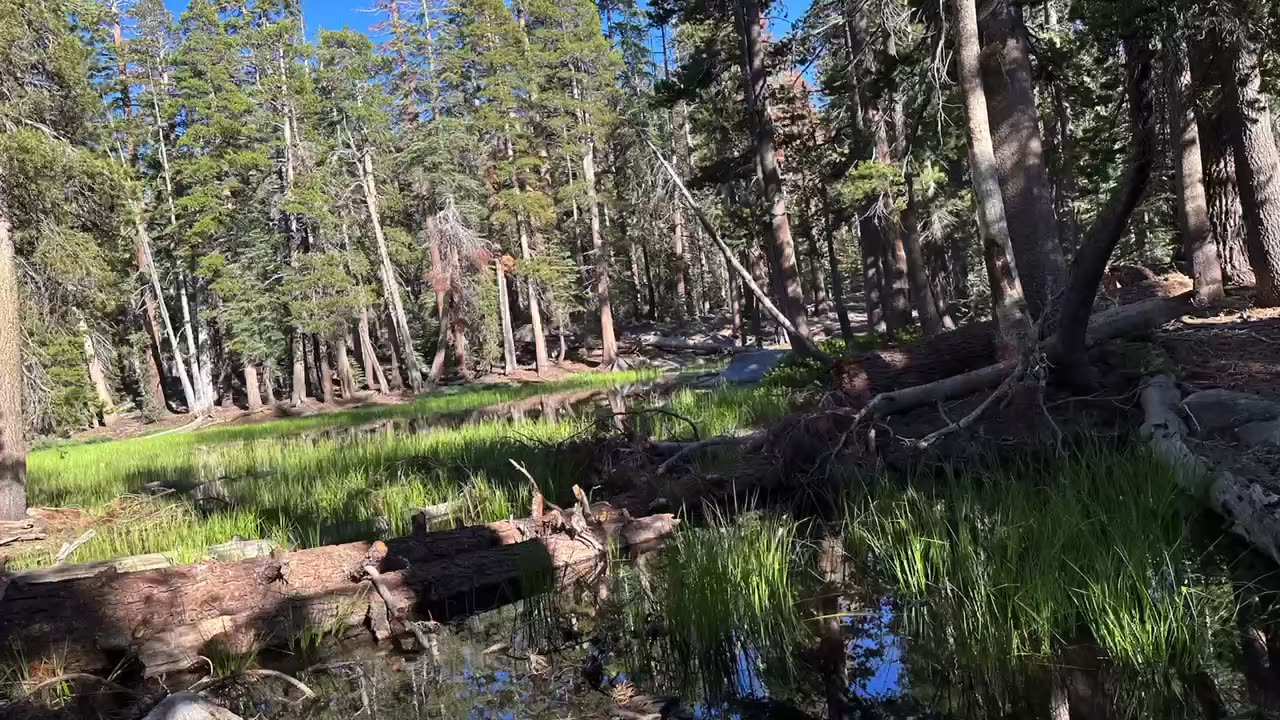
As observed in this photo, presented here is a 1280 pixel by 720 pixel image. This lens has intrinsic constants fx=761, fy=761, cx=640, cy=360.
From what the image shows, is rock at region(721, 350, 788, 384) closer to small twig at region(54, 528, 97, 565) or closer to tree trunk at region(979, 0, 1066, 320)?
tree trunk at region(979, 0, 1066, 320)

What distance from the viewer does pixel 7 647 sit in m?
4.32

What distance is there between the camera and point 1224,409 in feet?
19.4

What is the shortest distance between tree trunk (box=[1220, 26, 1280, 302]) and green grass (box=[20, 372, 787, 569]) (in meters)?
6.33

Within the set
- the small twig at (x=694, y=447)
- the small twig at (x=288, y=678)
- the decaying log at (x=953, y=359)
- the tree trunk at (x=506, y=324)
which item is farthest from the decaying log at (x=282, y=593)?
the tree trunk at (x=506, y=324)

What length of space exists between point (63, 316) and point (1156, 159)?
17636 millimetres

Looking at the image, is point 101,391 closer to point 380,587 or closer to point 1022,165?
point 380,587

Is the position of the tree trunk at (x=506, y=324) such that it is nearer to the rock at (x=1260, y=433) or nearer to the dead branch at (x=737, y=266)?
the dead branch at (x=737, y=266)

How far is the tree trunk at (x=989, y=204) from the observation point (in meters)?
7.54

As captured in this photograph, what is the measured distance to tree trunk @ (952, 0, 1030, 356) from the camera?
297 inches

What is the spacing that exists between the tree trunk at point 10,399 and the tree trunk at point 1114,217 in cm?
1155

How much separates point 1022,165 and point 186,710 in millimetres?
9620

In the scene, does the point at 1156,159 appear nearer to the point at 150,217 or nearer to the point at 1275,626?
the point at 1275,626

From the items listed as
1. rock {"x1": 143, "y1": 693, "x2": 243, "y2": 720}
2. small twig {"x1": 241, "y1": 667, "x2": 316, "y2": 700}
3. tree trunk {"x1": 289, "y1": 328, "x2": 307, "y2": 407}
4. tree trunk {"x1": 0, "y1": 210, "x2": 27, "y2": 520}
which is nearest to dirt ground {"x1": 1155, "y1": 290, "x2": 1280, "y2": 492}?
small twig {"x1": 241, "y1": 667, "x2": 316, "y2": 700}

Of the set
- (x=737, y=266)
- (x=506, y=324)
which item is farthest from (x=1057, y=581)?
(x=506, y=324)
